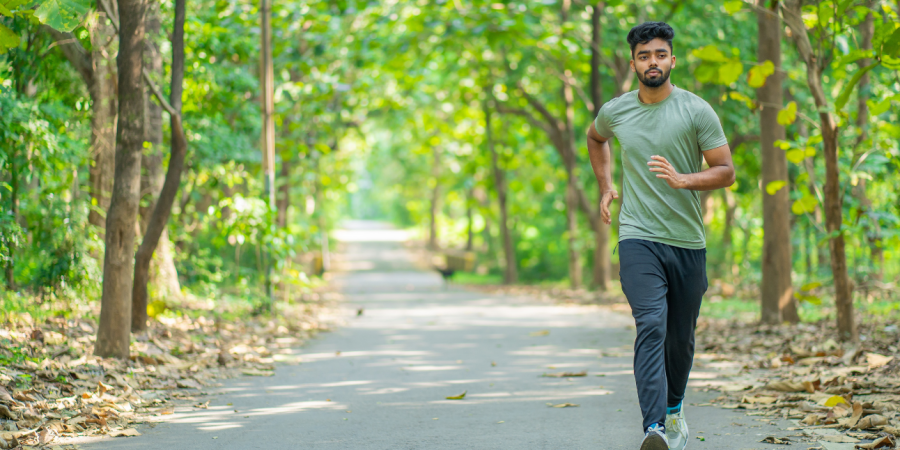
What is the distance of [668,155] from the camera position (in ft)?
13.2

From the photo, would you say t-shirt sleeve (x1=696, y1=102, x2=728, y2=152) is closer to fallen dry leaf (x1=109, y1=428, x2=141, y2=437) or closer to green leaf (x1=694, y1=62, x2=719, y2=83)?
green leaf (x1=694, y1=62, x2=719, y2=83)

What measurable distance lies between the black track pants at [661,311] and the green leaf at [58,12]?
3.44 metres

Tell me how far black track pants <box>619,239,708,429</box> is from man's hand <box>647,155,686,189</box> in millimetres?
358

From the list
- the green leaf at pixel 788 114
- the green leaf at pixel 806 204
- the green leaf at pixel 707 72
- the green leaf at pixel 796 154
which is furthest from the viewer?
the green leaf at pixel 806 204

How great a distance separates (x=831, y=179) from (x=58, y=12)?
6.39 m

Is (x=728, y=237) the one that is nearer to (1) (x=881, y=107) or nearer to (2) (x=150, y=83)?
(1) (x=881, y=107)

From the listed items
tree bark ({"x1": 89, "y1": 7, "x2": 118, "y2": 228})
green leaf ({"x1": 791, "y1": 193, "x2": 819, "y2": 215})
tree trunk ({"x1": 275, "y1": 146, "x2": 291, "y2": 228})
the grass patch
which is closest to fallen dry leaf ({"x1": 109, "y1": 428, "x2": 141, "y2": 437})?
tree bark ({"x1": 89, "y1": 7, "x2": 118, "y2": 228})

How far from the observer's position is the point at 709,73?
241 inches

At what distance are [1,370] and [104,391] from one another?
649 mm

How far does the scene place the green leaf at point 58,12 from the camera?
4680 millimetres

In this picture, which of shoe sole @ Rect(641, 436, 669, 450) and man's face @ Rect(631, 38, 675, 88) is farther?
Result: man's face @ Rect(631, 38, 675, 88)

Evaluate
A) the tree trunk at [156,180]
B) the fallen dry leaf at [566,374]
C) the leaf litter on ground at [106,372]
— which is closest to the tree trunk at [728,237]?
the leaf litter on ground at [106,372]

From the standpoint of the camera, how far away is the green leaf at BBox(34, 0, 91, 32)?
4.68 meters

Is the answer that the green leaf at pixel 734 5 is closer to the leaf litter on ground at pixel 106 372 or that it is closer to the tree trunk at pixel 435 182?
the leaf litter on ground at pixel 106 372
